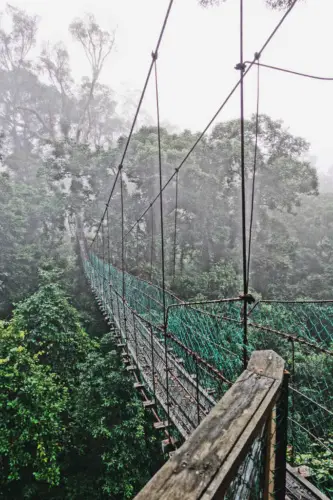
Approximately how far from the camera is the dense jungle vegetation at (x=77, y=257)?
13.8ft

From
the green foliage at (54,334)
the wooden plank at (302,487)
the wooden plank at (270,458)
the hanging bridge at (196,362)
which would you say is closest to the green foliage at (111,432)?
the green foliage at (54,334)

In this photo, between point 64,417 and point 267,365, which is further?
point 64,417

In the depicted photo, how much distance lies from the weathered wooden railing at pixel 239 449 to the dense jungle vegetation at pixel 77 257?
4.11 metres

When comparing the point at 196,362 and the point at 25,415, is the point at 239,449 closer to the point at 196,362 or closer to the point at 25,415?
the point at 196,362

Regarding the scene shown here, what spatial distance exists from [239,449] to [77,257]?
10.00 metres

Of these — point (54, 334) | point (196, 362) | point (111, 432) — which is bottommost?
point (111, 432)

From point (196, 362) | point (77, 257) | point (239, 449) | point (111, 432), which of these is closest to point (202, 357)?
point (196, 362)

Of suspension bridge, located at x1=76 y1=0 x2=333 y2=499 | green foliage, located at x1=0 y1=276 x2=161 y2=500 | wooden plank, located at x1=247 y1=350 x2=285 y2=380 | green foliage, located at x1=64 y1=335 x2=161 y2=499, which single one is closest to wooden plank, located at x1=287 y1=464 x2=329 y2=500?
suspension bridge, located at x1=76 y1=0 x2=333 y2=499

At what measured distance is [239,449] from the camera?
32cm

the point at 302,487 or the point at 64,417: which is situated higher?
the point at 302,487

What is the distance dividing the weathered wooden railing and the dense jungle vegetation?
4.11 metres

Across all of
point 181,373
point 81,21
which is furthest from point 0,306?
point 81,21

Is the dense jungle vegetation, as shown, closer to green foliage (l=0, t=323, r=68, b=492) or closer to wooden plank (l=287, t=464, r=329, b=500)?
green foliage (l=0, t=323, r=68, b=492)

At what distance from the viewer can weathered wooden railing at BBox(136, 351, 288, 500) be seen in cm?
27
